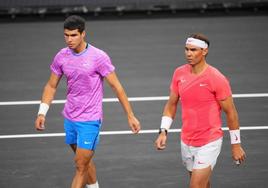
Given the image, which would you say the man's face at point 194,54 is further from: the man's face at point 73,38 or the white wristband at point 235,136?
the man's face at point 73,38

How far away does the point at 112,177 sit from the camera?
1116 centimetres

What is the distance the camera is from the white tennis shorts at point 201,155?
8617 millimetres

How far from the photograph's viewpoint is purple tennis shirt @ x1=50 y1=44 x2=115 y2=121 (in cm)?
938

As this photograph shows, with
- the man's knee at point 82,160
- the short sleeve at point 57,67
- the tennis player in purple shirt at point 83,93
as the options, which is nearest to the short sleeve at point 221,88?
the tennis player in purple shirt at point 83,93

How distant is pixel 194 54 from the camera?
8.71 m

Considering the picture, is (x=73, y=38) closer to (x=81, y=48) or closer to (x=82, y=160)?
(x=81, y=48)

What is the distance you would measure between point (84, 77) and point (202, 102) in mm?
1634

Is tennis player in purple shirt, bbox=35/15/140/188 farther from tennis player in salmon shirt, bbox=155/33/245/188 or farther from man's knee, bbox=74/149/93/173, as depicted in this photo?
tennis player in salmon shirt, bbox=155/33/245/188

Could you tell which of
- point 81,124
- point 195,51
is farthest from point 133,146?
point 195,51

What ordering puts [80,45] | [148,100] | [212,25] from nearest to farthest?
[80,45] < [148,100] < [212,25]

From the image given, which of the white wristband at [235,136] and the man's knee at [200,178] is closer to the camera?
the man's knee at [200,178]

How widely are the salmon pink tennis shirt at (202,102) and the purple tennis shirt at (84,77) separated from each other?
118 cm

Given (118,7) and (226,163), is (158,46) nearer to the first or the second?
(118,7)

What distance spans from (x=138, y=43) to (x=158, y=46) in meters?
0.59
